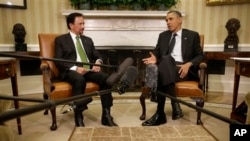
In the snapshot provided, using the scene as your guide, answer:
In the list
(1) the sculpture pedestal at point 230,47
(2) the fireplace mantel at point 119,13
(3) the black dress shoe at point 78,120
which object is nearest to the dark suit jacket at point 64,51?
(3) the black dress shoe at point 78,120

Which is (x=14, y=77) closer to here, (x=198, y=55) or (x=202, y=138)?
(x=202, y=138)

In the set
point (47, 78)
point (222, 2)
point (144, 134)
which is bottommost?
point (144, 134)

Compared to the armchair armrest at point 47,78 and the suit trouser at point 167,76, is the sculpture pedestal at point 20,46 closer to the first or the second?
the armchair armrest at point 47,78

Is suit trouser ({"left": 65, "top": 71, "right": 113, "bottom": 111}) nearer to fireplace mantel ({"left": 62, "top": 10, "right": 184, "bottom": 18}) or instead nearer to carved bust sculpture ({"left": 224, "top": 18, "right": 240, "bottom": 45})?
fireplace mantel ({"left": 62, "top": 10, "right": 184, "bottom": 18})

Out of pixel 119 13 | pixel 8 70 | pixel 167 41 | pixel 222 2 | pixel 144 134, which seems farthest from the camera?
pixel 222 2

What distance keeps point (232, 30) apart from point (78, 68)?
2.51 m

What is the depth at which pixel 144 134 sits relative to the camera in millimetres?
1597

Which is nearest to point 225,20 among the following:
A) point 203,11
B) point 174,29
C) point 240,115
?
point 203,11

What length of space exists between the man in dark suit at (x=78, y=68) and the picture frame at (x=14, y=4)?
57.4 inches

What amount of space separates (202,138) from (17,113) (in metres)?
1.35

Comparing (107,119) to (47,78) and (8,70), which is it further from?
(8,70)

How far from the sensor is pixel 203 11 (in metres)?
4.11

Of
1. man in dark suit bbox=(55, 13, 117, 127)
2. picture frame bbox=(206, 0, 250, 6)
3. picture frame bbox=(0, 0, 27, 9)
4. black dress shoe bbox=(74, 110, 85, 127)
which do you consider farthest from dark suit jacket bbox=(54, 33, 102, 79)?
picture frame bbox=(206, 0, 250, 6)

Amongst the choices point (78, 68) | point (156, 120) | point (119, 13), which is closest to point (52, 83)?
point (78, 68)
